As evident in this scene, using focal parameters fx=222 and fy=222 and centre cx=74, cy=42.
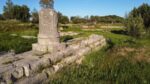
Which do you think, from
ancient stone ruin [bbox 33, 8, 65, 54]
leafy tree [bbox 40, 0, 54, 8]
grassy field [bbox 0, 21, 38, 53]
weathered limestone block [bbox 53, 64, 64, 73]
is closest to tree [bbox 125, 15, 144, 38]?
grassy field [bbox 0, 21, 38, 53]

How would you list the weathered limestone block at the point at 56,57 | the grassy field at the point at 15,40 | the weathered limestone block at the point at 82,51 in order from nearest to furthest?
the weathered limestone block at the point at 56,57
the weathered limestone block at the point at 82,51
the grassy field at the point at 15,40

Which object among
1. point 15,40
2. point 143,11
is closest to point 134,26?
point 143,11

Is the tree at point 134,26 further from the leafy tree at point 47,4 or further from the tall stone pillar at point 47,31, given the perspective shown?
the tall stone pillar at point 47,31

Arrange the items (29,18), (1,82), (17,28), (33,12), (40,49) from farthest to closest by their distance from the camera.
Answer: (29,18) < (33,12) < (17,28) < (40,49) < (1,82)

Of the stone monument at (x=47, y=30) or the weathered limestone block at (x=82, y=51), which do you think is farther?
the weathered limestone block at (x=82, y=51)

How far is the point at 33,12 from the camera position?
6047cm

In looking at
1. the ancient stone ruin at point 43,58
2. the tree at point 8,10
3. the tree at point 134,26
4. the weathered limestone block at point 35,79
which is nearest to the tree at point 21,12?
the tree at point 8,10

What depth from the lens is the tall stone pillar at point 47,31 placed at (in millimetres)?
8586

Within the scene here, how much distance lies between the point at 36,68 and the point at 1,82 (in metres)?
1.44

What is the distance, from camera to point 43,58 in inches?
254

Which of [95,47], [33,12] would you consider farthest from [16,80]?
[33,12]

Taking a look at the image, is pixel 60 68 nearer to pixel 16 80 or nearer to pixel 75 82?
pixel 75 82

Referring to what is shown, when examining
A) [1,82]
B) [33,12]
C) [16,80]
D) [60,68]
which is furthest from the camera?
[33,12]

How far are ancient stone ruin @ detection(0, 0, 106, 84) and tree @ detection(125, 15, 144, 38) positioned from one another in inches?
753
